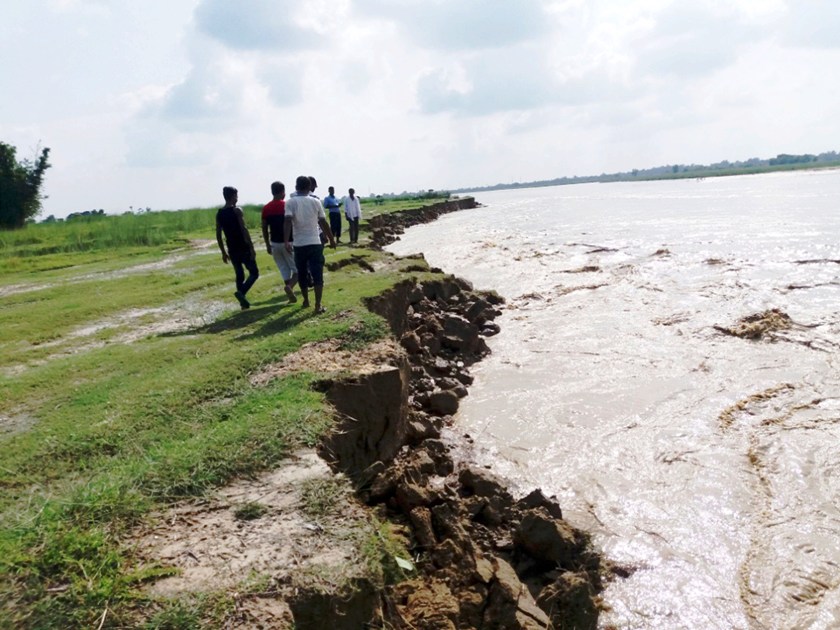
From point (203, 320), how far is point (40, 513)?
668 cm

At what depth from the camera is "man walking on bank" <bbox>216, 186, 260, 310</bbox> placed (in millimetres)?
9422

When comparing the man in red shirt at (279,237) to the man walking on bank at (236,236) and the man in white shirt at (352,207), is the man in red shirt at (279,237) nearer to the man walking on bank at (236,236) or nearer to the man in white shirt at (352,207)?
the man walking on bank at (236,236)

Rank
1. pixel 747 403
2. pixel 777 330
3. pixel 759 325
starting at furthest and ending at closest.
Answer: pixel 759 325 → pixel 777 330 → pixel 747 403

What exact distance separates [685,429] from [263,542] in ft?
20.4

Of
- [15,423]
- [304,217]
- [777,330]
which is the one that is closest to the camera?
[15,423]

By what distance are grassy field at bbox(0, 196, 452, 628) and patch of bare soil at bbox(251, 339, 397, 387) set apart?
15cm

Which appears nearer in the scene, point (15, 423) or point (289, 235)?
point (15, 423)

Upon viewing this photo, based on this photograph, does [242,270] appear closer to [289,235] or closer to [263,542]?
[289,235]

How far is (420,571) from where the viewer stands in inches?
159

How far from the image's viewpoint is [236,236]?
32.0ft

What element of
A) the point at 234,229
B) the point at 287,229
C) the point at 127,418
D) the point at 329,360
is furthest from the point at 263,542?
the point at 234,229

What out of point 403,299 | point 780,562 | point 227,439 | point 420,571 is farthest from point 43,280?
point 780,562

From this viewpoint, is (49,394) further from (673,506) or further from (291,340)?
(673,506)

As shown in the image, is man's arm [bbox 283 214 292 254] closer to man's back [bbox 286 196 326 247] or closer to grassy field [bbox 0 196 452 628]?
man's back [bbox 286 196 326 247]
